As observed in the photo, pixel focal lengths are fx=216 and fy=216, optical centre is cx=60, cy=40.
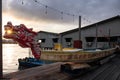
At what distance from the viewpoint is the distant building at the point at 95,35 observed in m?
41.0

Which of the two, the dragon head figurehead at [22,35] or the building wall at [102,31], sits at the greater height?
the building wall at [102,31]

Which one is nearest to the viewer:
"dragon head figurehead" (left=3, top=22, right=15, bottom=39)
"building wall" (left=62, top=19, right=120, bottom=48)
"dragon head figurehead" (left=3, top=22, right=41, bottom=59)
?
"dragon head figurehead" (left=3, top=22, right=15, bottom=39)

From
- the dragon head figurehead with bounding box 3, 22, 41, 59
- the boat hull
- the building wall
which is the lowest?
the boat hull

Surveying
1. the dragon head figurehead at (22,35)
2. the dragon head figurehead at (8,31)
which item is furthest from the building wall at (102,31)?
the dragon head figurehead at (8,31)

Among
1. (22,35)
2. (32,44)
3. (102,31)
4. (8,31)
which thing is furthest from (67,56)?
(102,31)

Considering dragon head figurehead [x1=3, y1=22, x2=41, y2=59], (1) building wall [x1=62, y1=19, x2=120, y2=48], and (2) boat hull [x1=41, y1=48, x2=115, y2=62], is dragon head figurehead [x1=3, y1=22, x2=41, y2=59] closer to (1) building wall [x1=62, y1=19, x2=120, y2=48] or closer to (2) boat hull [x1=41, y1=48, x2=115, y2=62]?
(2) boat hull [x1=41, y1=48, x2=115, y2=62]

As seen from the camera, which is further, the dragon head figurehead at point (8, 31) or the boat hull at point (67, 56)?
the boat hull at point (67, 56)

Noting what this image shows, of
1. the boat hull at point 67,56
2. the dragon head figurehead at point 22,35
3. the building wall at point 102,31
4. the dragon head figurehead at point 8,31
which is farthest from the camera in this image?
the building wall at point 102,31

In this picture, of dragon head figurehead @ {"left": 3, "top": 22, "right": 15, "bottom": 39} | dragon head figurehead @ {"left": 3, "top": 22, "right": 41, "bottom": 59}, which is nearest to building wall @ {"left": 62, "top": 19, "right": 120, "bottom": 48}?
dragon head figurehead @ {"left": 3, "top": 22, "right": 41, "bottom": 59}

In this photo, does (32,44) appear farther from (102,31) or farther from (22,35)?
(102,31)

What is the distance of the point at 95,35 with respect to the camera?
143 ft

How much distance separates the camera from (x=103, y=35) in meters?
42.7

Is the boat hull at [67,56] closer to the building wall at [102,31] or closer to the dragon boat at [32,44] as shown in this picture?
the dragon boat at [32,44]

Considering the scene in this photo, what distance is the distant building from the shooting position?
4103cm
